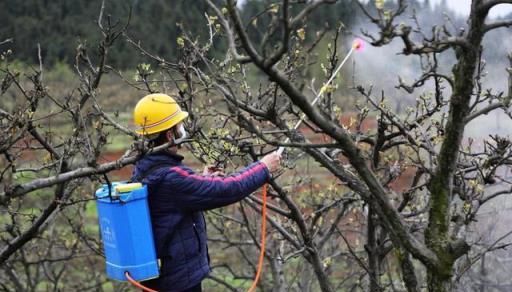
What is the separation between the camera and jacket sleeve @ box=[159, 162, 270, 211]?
178 inches

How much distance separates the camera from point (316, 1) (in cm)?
290

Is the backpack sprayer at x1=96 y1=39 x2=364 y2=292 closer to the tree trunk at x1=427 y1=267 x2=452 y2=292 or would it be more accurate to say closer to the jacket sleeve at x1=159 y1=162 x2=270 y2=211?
the jacket sleeve at x1=159 y1=162 x2=270 y2=211

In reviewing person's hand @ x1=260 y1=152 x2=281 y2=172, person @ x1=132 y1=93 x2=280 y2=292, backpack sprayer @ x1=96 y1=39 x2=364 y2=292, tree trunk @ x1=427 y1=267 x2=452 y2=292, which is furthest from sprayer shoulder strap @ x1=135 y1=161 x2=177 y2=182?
tree trunk @ x1=427 y1=267 x2=452 y2=292

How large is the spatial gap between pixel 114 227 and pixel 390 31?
2427 millimetres

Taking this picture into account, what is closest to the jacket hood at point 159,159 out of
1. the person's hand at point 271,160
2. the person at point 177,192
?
the person at point 177,192

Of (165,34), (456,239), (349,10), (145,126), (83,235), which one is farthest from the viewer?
(165,34)

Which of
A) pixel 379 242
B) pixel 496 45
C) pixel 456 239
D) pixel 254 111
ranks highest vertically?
pixel 496 45

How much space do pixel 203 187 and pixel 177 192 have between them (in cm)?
18

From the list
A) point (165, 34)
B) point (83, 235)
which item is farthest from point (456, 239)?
point (165, 34)

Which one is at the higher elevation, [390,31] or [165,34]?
[165,34]

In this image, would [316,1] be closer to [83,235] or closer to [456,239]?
[456,239]

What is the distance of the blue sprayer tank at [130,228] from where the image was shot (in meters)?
4.50

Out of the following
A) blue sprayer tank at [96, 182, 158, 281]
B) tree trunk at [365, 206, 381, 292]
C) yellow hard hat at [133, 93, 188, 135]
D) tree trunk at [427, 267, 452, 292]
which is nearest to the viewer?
tree trunk at [427, 267, 452, 292]

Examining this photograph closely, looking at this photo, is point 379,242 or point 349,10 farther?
point 349,10
